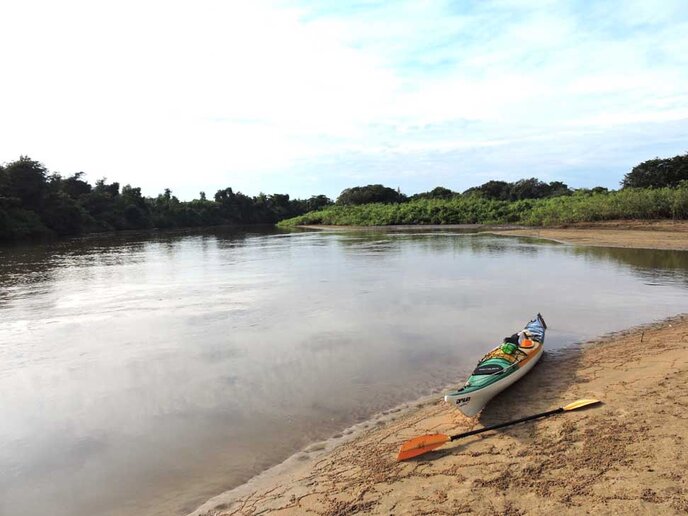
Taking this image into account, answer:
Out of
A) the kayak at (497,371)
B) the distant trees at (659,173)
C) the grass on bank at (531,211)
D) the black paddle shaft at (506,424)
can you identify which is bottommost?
the black paddle shaft at (506,424)

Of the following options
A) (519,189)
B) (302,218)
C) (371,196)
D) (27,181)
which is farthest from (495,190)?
(27,181)

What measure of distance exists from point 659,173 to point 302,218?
5446cm

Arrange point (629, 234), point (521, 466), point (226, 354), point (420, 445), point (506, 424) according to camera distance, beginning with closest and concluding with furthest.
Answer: point (521, 466)
point (420, 445)
point (506, 424)
point (226, 354)
point (629, 234)

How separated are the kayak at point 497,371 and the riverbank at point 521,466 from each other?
0.24 meters

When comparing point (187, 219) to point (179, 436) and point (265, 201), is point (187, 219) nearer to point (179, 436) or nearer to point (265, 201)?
point (265, 201)

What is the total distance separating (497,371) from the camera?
6.37 meters

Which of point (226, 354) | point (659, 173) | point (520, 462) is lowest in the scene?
point (226, 354)

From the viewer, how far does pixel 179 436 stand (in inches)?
248

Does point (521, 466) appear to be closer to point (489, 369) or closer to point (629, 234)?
point (489, 369)

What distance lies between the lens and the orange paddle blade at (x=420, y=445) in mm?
4969

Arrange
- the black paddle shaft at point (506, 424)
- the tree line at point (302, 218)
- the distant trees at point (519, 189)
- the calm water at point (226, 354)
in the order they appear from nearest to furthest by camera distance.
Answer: the black paddle shaft at point (506, 424) < the calm water at point (226, 354) < the tree line at point (302, 218) < the distant trees at point (519, 189)

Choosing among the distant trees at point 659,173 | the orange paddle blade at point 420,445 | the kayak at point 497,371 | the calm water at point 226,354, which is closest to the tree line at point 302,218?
the distant trees at point 659,173

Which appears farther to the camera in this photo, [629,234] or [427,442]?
[629,234]

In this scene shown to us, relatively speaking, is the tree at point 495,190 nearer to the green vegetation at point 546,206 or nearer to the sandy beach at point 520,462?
the green vegetation at point 546,206
